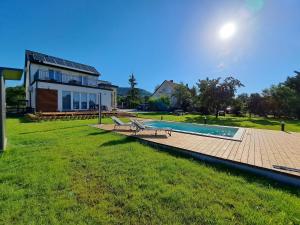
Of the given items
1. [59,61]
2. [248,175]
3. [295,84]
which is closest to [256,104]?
[295,84]

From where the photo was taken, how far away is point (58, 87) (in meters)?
21.6

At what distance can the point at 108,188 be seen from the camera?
3793mm

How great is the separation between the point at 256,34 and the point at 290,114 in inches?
914

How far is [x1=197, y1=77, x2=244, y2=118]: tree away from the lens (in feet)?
78.1

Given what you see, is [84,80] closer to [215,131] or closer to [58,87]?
[58,87]

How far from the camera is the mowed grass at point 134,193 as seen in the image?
9.43 feet

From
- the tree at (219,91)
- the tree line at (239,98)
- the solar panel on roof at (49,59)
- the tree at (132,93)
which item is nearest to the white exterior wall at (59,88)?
the solar panel on roof at (49,59)

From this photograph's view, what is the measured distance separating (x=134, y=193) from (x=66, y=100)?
21927 mm

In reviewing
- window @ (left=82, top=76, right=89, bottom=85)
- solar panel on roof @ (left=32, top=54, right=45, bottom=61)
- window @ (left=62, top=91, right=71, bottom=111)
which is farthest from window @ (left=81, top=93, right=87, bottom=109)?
solar panel on roof @ (left=32, top=54, right=45, bottom=61)

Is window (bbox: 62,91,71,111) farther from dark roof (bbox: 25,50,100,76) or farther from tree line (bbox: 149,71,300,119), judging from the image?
tree line (bbox: 149,71,300,119)

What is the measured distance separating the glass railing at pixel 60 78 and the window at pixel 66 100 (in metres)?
1.57

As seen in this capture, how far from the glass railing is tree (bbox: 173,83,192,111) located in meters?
18.4

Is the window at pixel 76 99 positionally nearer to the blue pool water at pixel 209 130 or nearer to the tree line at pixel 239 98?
the blue pool water at pixel 209 130

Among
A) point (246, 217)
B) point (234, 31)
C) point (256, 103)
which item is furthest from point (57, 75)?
point (256, 103)
